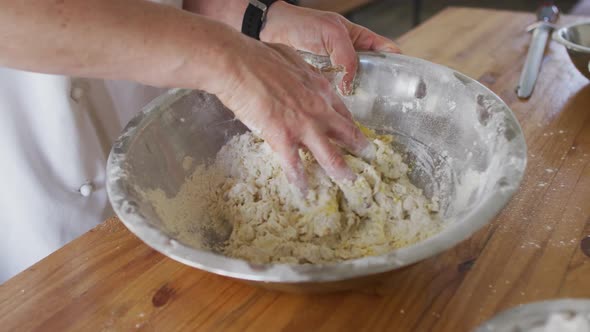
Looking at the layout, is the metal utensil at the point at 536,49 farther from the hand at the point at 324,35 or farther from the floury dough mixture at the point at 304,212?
the floury dough mixture at the point at 304,212

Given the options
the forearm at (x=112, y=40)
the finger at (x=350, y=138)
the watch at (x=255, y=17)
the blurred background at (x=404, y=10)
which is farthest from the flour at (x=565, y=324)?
the blurred background at (x=404, y=10)

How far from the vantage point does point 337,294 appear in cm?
61

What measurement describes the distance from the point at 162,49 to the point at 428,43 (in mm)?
944

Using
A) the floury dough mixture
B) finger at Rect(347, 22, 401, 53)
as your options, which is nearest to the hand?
finger at Rect(347, 22, 401, 53)

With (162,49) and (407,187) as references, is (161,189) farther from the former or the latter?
(407,187)

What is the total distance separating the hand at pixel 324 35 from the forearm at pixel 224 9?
0.07m

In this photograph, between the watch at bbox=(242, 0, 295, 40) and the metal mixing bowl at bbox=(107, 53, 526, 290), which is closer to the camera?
the metal mixing bowl at bbox=(107, 53, 526, 290)

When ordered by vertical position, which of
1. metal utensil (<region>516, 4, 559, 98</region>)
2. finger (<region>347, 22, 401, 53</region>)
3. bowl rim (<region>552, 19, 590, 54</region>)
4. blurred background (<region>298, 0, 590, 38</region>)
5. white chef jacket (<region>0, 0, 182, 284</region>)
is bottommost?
blurred background (<region>298, 0, 590, 38</region>)

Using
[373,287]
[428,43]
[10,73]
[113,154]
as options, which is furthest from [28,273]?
[428,43]

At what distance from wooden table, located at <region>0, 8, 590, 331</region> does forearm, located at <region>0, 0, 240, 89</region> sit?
26 centimetres

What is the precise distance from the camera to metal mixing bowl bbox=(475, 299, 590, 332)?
0.43 m

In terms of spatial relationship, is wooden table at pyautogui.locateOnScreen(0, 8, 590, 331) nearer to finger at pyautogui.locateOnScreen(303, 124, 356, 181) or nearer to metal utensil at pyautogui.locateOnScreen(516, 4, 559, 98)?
finger at pyautogui.locateOnScreen(303, 124, 356, 181)

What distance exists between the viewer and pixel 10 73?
791mm

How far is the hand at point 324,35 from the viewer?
0.86 m
